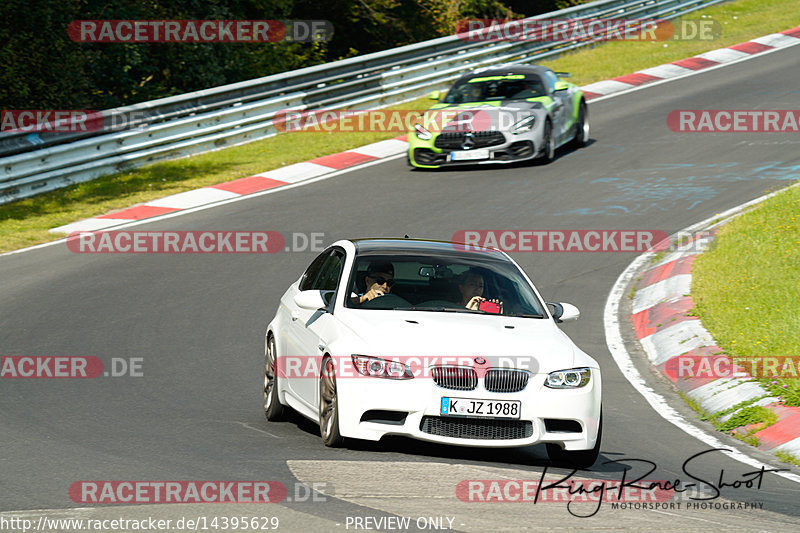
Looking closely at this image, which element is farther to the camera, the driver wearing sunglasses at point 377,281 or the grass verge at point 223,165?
the grass verge at point 223,165

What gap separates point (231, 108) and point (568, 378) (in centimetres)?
1622

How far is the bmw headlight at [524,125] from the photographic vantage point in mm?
19781

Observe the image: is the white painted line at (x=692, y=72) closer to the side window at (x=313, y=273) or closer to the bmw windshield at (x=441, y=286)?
the side window at (x=313, y=273)

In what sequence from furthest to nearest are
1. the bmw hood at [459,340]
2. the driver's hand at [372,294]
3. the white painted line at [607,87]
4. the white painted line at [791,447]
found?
the white painted line at [607,87] < the driver's hand at [372,294] < the white painted line at [791,447] < the bmw hood at [459,340]

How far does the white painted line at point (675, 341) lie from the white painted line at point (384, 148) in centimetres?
1062

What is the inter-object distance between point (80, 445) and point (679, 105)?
18.8 metres

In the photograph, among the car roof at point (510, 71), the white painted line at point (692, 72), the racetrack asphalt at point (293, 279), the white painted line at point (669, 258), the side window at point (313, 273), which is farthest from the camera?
the white painted line at point (692, 72)

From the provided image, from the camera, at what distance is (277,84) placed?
23875 mm

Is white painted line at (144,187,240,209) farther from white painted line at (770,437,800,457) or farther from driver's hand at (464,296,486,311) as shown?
white painted line at (770,437,800,457)

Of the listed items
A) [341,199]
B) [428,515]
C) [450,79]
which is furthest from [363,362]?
[450,79]

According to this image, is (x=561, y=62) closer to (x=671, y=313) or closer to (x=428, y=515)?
(x=671, y=313)

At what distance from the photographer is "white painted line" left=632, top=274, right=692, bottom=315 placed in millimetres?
13281

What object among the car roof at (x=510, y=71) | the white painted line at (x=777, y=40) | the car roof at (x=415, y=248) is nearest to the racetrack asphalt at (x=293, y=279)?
the car roof at (x=415, y=248)

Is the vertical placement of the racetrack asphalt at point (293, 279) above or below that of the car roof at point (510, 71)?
below
